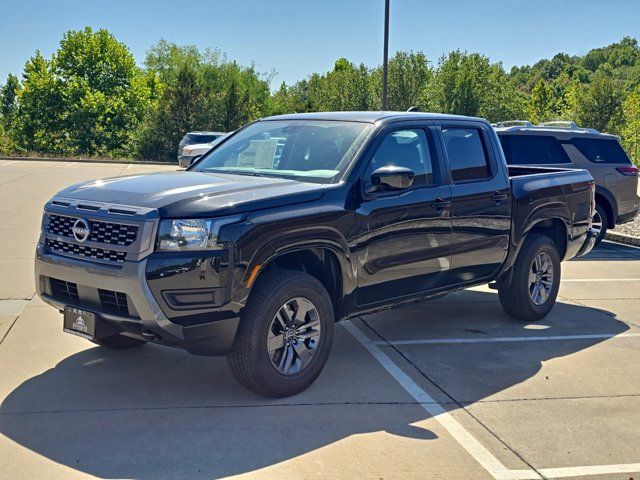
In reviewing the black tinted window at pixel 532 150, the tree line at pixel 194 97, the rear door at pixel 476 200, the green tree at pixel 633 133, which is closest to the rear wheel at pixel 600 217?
the black tinted window at pixel 532 150

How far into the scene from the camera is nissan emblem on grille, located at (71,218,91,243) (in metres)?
4.72

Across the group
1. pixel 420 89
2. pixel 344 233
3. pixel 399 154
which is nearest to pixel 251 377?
pixel 344 233

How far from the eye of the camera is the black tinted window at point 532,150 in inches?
448

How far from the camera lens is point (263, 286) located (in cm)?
475

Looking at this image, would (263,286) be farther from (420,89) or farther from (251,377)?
(420,89)

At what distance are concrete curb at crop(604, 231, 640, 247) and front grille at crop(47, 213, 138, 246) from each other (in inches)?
425

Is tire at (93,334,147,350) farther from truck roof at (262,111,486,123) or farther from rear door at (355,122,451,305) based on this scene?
truck roof at (262,111,486,123)

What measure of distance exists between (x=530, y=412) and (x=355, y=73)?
157 feet

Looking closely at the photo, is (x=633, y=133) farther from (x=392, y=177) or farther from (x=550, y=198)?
(x=392, y=177)

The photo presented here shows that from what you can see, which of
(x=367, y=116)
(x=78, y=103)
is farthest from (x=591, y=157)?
(x=78, y=103)

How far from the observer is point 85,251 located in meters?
4.76

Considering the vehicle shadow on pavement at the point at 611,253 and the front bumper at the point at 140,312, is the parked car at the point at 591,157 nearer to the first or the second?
the vehicle shadow on pavement at the point at 611,253

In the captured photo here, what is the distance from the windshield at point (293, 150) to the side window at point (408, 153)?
7.7 inches

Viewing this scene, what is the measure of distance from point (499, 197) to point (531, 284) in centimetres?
119
